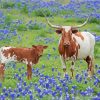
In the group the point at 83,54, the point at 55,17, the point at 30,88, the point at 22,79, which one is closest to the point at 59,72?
the point at 83,54

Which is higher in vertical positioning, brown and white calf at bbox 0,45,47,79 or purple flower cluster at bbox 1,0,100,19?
brown and white calf at bbox 0,45,47,79

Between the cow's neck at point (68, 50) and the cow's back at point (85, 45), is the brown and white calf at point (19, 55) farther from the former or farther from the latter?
the cow's back at point (85, 45)

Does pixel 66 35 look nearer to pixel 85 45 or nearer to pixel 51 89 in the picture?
pixel 85 45

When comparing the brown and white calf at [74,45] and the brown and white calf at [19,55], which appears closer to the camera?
the brown and white calf at [19,55]

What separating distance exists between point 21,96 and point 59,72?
3654 mm

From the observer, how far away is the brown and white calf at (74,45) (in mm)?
11984

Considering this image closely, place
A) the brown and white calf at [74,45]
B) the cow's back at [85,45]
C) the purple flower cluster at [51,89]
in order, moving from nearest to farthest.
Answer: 1. the purple flower cluster at [51,89]
2. the brown and white calf at [74,45]
3. the cow's back at [85,45]

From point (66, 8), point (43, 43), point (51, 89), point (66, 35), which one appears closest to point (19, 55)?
point (66, 35)

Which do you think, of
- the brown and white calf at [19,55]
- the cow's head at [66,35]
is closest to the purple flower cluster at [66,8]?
the cow's head at [66,35]

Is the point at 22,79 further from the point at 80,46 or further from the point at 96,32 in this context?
the point at 96,32

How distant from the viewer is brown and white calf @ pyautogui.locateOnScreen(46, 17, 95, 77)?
472 inches

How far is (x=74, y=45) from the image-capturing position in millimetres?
12336

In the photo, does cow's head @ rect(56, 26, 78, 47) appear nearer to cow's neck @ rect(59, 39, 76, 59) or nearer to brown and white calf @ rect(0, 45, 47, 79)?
cow's neck @ rect(59, 39, 76, 59)

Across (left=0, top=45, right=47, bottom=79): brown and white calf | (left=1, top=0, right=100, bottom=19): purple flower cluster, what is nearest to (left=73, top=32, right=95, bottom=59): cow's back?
(left=0, top=45, right=47, bottom=79): brown and white calf
